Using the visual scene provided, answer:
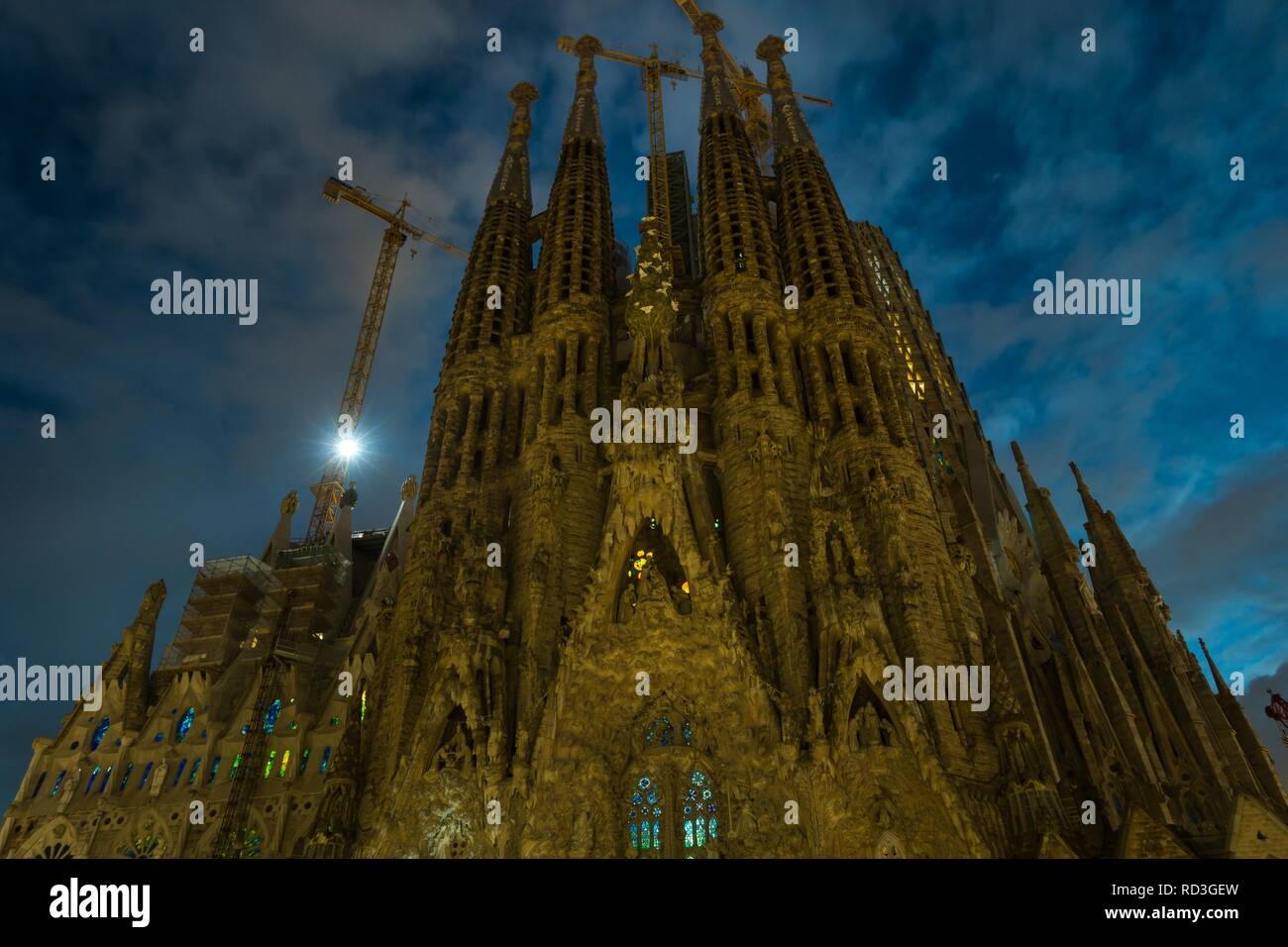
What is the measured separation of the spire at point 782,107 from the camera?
4409 cm

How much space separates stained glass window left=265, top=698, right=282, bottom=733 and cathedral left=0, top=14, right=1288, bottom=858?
0.42ft

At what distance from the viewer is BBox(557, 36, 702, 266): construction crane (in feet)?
164

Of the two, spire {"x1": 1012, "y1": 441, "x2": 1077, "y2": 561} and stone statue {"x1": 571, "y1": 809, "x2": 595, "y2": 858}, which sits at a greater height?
spire {"x1": 1012, "y1": 441, "x2": 1077, "y2": 561}

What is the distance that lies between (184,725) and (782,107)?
140 ft

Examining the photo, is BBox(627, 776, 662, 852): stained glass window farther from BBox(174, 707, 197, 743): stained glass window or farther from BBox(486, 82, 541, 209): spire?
BBox(486, 82, 541, 209): spire

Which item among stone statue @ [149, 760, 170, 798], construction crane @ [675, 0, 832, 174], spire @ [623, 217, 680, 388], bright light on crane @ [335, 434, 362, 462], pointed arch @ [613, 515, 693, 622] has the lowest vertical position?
stone statue @ [149, 760, 170, 798]

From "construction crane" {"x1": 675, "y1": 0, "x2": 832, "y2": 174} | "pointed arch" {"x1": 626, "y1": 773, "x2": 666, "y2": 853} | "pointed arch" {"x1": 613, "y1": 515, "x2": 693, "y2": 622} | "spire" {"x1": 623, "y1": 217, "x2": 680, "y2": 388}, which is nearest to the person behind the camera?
"pointed arch" {"x1": 626, "y1": 773, "x2": 666, "y2": 853}

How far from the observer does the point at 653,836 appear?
2277 cm

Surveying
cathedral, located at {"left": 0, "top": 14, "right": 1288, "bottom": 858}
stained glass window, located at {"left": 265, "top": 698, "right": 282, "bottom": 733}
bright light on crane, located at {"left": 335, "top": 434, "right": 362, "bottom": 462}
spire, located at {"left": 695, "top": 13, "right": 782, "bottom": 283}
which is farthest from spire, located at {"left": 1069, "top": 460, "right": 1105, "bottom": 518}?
bright light on crane, located at {"left": 335, "top": 434, "right": 362, "bottom": 462}

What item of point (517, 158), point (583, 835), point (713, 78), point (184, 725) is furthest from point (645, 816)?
point (713, 78)

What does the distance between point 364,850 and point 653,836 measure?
792 centimetres

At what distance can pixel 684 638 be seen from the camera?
81.2 ft

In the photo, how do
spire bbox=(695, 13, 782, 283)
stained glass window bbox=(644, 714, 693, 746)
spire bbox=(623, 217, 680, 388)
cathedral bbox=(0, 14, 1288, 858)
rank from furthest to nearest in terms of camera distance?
1. spire bbox=(695, 13, 782, 283)
2. spire bbox=(623, 217, 680, 388)
3. stained glass window bbox=(644, 714, 693, 746)
4. cathedral bbox=(0, 14, 1288, 858)
